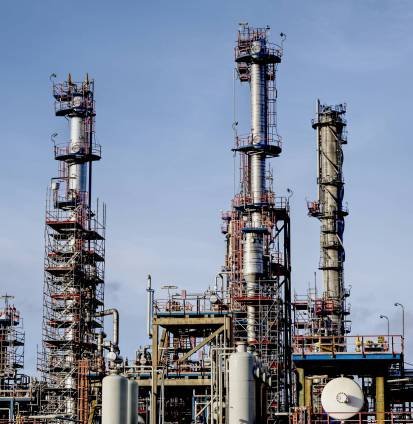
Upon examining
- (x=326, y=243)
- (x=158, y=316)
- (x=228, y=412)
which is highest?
(x=326, y=243)

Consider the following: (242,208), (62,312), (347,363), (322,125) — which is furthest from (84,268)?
(347,363)

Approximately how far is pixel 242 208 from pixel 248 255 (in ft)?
17.5

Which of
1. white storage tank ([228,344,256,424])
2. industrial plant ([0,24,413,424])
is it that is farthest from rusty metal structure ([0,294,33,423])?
white storage tank ([228,344,256,424])

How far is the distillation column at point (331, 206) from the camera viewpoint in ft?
328

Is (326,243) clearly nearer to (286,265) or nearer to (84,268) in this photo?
(286,265)

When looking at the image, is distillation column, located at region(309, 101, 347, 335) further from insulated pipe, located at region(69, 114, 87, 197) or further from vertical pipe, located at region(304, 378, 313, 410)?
vertical pipe, located at region(304, 378, 313, 410)

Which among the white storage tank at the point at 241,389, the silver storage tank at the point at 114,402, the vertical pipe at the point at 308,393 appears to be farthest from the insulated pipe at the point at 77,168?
the white storage tank at the point at 241,389

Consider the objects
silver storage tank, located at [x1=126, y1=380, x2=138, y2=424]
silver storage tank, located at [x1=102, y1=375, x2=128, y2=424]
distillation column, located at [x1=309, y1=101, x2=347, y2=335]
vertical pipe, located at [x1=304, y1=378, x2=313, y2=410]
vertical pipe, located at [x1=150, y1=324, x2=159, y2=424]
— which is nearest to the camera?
silver storage tank, located at [x1=102, y1=375, x2=128, y2=424]

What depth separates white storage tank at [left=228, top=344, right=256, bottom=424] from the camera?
170ft

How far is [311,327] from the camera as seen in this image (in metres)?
91.8

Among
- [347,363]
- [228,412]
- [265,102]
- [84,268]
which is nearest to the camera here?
[228,412]

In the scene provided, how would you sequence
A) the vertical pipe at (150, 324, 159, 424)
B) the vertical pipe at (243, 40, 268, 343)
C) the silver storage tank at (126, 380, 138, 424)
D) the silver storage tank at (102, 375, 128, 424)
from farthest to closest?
the vertical pipe at (243, 40, 268, 343) < the vertical pipe at (150, 324, 159, 424) < the silver storage tank at (126, 380, 138, 424) < the silver storage tank at (102, 375, 128, 424)

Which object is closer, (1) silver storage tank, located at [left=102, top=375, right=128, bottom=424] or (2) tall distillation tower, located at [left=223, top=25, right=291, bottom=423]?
(1) silver storage tank, located at [left=102, top=375, right=128, bottom=424]

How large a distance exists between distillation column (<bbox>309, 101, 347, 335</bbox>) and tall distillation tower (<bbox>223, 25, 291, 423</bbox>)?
8.13 metres
